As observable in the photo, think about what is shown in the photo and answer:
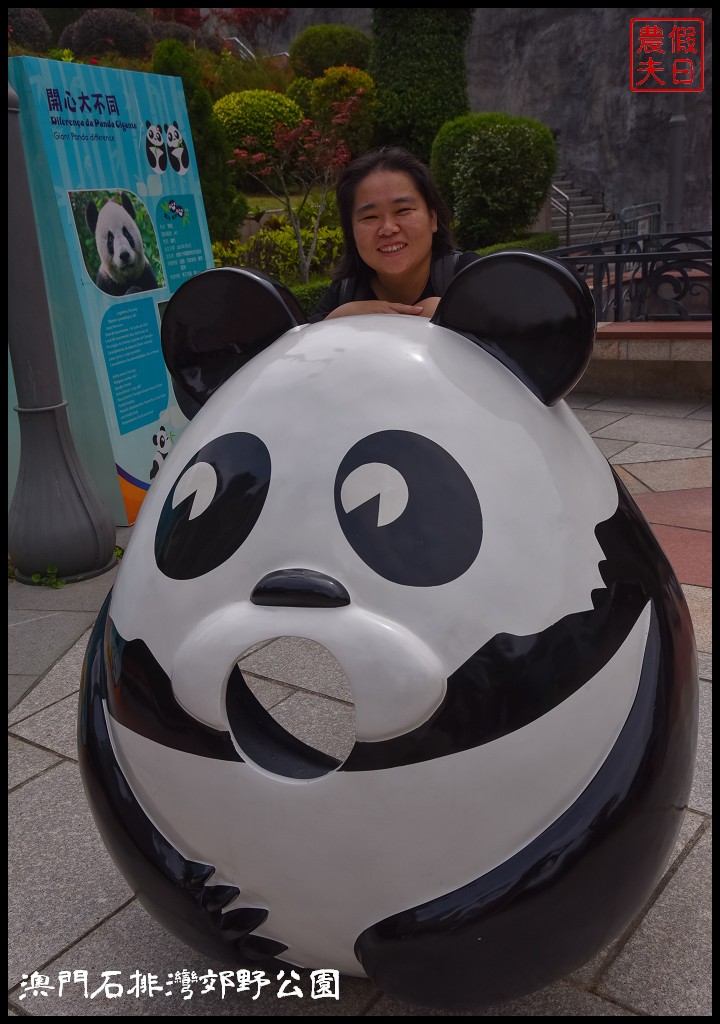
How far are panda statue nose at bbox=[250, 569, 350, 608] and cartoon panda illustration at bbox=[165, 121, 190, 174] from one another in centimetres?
514

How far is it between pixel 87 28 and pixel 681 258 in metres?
22.3

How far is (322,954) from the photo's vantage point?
1818mm

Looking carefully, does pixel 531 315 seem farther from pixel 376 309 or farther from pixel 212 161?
pixel 212 161

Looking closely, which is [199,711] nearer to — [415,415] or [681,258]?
[415,415]

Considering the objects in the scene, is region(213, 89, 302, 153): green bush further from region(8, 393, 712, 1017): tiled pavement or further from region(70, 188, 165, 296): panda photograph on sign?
region(8, 393, 712, 1017): tiled pavement

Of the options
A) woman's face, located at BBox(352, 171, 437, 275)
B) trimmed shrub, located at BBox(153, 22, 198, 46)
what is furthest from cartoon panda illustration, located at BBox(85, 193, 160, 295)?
trimmed shrub, located at BBox(153, 22, 198, 46)

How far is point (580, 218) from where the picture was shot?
20.5 meters

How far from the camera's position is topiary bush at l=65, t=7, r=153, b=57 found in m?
25.0

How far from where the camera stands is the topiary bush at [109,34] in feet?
82.2

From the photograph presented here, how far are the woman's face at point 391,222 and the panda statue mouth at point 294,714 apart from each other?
48.6 inches

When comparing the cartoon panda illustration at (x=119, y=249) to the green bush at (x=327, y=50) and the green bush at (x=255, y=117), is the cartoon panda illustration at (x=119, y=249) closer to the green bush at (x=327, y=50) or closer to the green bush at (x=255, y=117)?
the green bush at (x=255, y=117)

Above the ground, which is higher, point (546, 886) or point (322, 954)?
point (546, 886)

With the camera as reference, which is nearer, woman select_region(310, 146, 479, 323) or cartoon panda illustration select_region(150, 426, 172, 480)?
woman select_region(310, 146, 479, 323)

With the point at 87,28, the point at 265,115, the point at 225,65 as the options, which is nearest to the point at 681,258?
the point at 265,115
